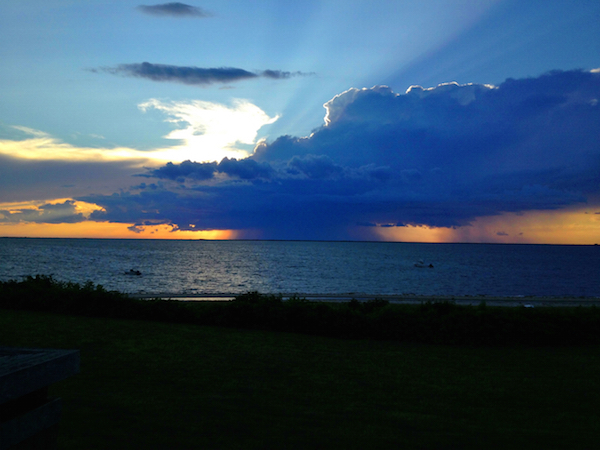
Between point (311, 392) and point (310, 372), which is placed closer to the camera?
point (311, 392)

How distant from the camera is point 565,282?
266 ft

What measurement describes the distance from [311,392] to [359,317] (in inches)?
273

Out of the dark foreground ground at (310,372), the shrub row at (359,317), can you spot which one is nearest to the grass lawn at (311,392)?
the dark foreground ground at (310,372)

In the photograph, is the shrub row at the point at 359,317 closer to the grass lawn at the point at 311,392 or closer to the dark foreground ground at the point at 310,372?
the dark foreground ground at the point at 310,372

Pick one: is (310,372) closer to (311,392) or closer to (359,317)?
(311,392)

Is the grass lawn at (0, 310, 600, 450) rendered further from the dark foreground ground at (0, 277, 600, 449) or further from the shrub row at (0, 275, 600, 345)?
the shrub row at (0, 275, 600, 345)

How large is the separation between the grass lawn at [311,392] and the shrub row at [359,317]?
2.23ft

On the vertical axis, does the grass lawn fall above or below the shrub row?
below

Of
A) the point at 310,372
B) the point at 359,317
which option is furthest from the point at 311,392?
the point at 359,317

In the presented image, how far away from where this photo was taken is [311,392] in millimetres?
9516

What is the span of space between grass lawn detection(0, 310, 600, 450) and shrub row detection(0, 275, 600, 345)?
2.23ft

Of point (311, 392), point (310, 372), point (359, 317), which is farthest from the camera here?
point (359, 317)

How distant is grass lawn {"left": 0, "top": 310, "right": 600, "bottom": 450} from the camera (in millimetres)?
7176

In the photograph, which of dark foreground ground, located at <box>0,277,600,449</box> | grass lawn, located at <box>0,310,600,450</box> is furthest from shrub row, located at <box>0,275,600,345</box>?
grass lawn, located at <box>0,310,600,450</box>
